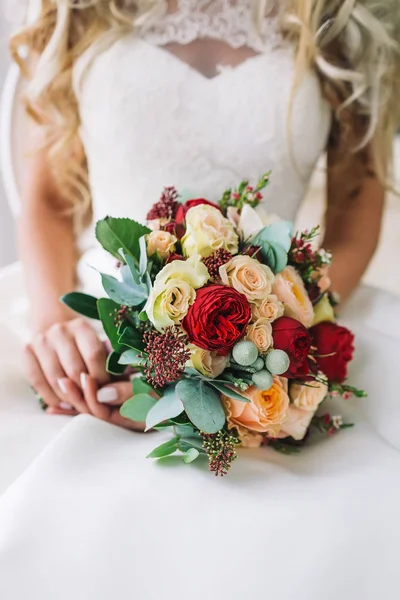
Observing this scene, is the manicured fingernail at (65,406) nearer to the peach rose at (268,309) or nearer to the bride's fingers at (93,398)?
the bride's fingers at (93,398)

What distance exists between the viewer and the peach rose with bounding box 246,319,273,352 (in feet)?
1.98

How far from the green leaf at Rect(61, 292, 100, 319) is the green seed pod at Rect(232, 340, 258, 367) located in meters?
0.21

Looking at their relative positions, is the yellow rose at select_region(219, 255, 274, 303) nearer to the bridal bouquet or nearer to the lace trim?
the bridal bouquet

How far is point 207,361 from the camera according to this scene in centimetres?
61

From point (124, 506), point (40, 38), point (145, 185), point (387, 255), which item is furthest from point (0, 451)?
point (387, 255)

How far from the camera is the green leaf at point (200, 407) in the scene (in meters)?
0.60

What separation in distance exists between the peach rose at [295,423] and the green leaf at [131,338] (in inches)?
7.6

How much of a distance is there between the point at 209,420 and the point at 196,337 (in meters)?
0.09

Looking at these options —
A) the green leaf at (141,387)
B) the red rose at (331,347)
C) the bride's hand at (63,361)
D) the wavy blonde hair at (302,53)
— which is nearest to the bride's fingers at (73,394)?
the bride's hand at (63,361)

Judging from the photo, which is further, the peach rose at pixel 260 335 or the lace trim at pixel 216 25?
the lace trim at pixel 216 25

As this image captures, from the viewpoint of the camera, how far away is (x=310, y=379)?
67 centimetres

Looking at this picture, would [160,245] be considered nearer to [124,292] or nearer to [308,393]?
[124,292]

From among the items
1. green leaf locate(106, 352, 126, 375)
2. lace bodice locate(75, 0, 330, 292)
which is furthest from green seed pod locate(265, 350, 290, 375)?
lace bodice locate(75, 0, 330, 292)

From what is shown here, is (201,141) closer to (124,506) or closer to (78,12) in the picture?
(78,12)
